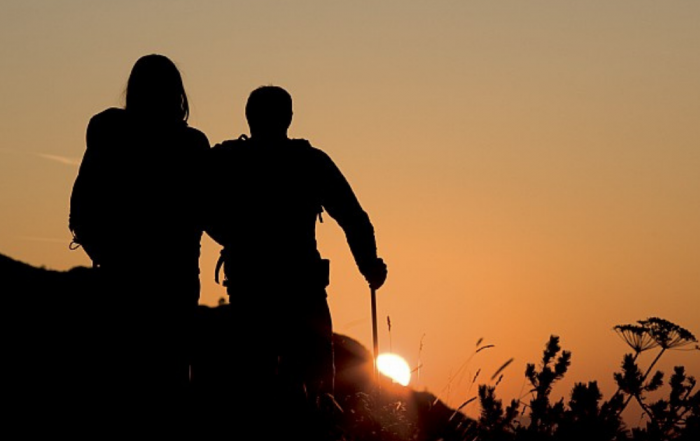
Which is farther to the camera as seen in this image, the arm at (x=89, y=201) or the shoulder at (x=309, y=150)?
the shoulder at (x=309, y=150)

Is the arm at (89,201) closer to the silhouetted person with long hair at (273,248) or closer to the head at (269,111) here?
the silhouetted person with long hair at (273,248)

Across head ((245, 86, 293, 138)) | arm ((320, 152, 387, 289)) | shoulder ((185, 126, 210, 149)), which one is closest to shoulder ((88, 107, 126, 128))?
shoulder ((185, 126, 210, 149))

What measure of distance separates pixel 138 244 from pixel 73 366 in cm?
117

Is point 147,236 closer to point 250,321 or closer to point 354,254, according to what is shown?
point 250,321

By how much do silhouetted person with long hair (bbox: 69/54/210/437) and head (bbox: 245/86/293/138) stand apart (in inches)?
37.4

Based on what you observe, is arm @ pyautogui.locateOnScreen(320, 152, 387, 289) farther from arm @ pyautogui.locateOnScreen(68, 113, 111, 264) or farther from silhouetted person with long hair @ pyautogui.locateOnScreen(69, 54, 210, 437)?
arm @ pyautogui.locateOnScreen(68, 113, 111, 264)

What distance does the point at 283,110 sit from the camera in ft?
27.7

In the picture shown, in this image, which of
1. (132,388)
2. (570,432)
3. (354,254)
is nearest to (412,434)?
(570,432)

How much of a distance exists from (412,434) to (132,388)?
5.49 feet

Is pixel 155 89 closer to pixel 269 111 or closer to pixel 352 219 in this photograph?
pixel 269 111

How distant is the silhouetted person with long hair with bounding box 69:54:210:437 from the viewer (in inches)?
290

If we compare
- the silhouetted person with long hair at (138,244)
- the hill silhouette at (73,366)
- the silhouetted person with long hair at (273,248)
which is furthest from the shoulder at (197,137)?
the hill silhouette at (73,366)

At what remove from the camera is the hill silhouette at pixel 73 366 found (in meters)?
6.85

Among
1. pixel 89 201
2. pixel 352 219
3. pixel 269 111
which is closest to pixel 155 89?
pixel 89 201
